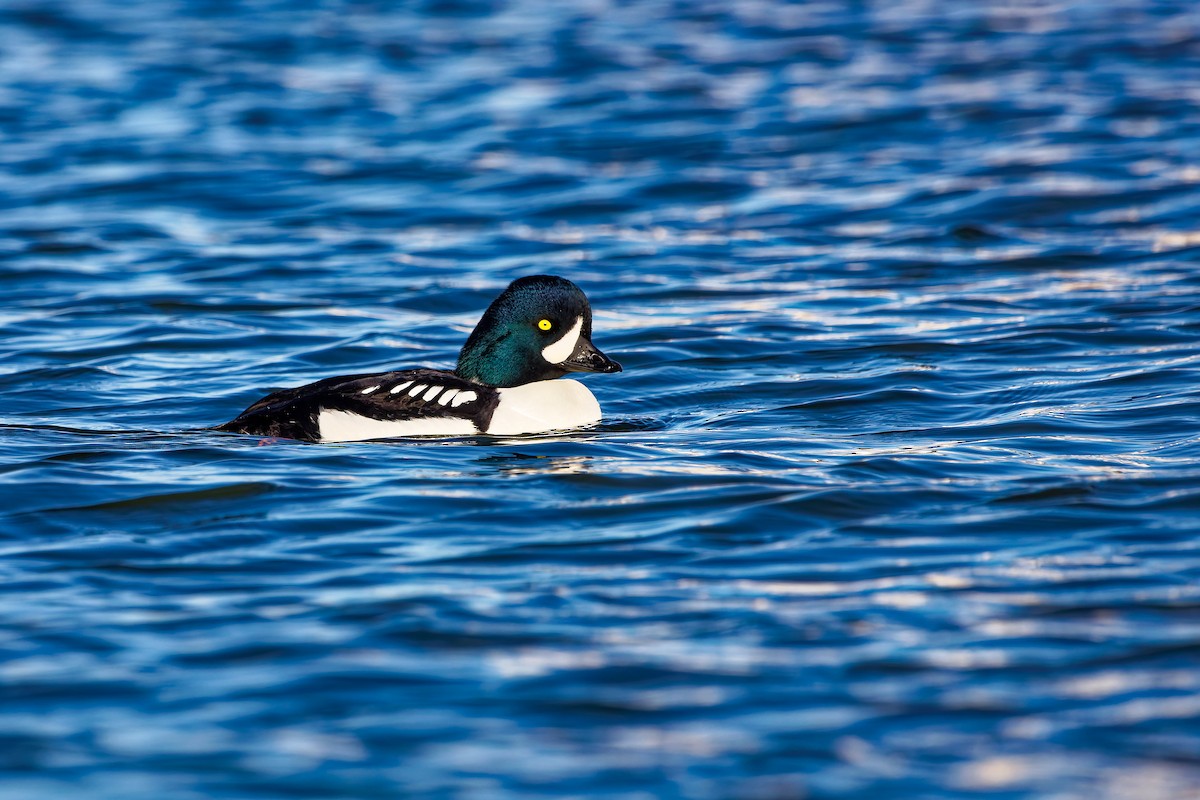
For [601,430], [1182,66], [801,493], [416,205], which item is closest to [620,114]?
[416,205]

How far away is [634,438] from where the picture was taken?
9.49m

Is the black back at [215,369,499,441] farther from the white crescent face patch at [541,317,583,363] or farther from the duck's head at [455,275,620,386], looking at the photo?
the white crescent face patch at [541,317,583,363]

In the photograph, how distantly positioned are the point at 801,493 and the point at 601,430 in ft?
6.48

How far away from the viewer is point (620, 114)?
2041 cm

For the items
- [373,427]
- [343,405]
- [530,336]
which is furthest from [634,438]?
[343,405]

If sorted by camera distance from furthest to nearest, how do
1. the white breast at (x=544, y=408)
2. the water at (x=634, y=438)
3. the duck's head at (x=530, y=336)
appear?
the duck's head at (x=530, y=336), the white breast at (x=544, y=408), the water at (x=634, y=438)

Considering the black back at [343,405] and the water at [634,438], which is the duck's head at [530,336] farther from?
the water at [634,438]

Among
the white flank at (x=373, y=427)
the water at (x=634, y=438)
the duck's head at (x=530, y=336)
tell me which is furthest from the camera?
the duck's head at (x=530, y=336)

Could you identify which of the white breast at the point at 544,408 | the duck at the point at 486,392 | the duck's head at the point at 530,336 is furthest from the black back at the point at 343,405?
the duck's head at the point at 530,336

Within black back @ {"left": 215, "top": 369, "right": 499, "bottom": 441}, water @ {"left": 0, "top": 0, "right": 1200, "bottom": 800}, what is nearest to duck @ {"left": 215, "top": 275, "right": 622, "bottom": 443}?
black back @ {"left": 215, "top": 369, "right": 499, "bottom": 441}

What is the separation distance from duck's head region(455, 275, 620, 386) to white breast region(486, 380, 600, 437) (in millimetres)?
111

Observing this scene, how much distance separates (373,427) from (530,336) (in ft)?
3.74

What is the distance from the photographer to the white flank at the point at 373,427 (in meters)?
9.05

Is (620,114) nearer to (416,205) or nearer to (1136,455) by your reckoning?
(416,205)
